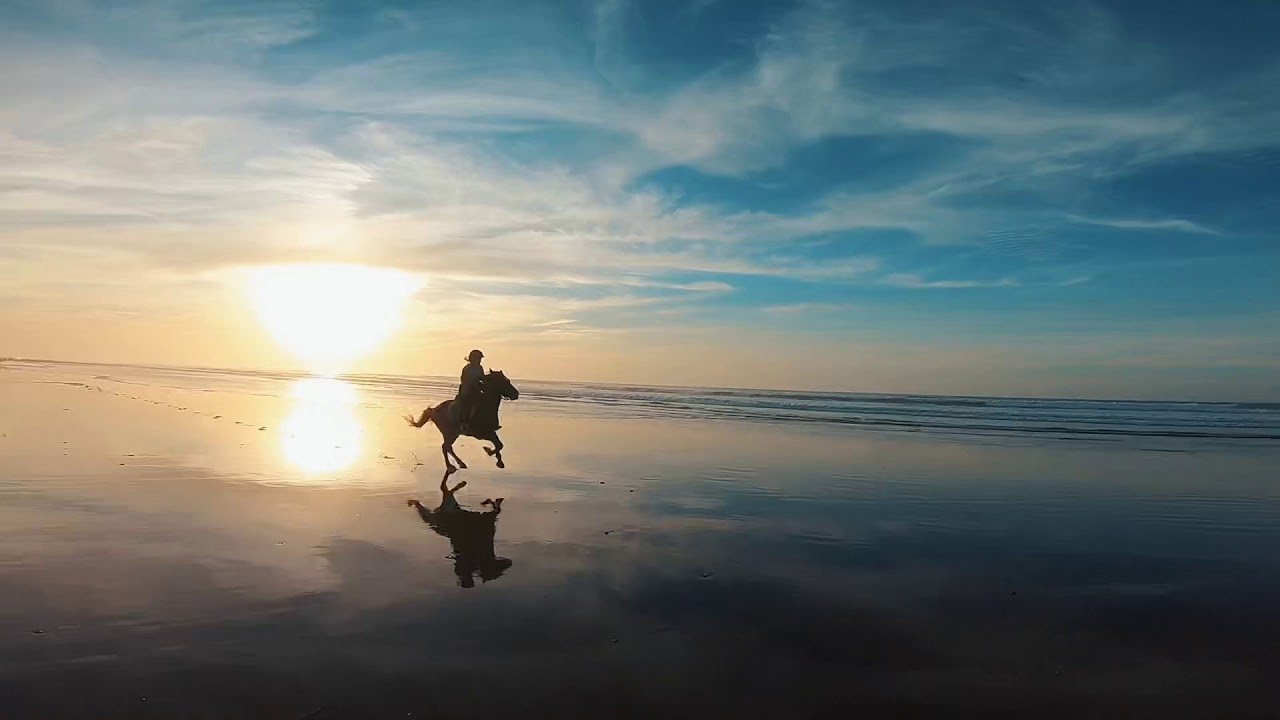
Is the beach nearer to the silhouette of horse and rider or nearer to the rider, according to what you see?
the silhouette of horse and rider

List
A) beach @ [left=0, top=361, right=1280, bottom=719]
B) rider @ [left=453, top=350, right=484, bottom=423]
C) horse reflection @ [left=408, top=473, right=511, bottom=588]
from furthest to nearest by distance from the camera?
rider @ [left=453, top=350, right=484, bottom=423] < horse reflection @ [left=408, top=473, right=511, bottom=588] < beach @ [left=0, top=361, right=1280, bottom=719]

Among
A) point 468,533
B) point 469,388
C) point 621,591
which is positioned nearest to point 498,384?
point 469,388

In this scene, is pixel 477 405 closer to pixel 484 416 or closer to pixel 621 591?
pixel 484 416

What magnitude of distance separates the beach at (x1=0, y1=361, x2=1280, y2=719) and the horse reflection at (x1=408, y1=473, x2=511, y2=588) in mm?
67

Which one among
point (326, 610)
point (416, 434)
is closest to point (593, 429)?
point (416, 434)

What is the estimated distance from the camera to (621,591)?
7371 mm

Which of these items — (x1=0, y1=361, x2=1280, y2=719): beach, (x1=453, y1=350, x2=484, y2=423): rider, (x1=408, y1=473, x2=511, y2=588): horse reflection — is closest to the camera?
(x1=0, y1=361, x2=1280, y2=719): beach

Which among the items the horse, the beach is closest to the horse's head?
the horse

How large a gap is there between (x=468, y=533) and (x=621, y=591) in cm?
316

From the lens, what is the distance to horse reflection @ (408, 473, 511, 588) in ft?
26.1

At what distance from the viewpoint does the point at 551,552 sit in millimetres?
8836

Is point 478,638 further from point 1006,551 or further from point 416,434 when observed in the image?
point 416,434

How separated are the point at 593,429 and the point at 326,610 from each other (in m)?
20.6

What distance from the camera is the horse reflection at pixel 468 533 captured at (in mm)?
7945
